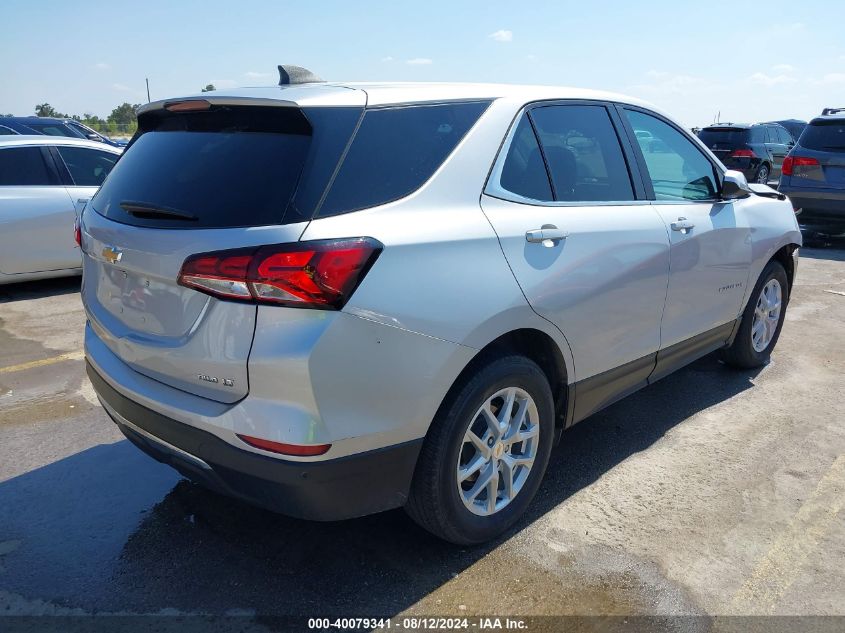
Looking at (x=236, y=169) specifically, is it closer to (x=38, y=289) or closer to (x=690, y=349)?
(x=690, y=349)

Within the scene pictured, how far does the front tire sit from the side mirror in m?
1.99

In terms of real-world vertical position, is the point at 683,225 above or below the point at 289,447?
above

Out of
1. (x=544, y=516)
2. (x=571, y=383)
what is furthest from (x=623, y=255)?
(x=544, y=516)

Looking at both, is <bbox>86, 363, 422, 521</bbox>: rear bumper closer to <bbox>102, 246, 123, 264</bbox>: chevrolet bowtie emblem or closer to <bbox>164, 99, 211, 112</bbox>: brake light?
<bbox>102, 246, 123, 264</bbox>: chevrolet bowtie emblem

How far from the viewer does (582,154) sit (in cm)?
325

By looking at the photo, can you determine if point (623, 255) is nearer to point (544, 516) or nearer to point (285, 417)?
point (544, 516)

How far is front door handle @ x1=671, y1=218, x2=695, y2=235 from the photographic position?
3551 mm

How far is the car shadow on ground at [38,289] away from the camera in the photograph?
6.91 metres

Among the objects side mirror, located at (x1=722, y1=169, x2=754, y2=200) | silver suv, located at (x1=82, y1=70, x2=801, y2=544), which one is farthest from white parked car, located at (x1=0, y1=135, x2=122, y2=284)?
side mirror, located at (x1=722, y1=169, x2=754, y2=200)

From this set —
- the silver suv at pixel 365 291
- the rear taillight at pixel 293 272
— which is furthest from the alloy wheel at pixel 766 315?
the rear taillight at pixel 293 272

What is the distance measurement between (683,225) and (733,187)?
0.69m

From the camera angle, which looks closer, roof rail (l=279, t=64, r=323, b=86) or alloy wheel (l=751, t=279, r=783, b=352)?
Result: roof rail (l=279, t=64, r=323, b=86)

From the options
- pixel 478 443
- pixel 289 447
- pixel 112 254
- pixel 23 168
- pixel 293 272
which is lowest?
pixel 478 443

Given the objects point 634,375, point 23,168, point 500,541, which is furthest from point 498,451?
point 23,168
